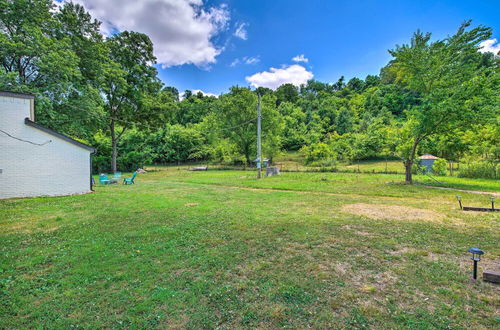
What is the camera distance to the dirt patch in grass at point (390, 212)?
633cm

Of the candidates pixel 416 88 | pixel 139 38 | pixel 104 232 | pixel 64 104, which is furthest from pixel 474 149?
pixel 139 38

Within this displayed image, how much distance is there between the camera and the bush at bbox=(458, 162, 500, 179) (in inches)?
599

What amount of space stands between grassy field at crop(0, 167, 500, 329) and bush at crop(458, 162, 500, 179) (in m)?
13.3

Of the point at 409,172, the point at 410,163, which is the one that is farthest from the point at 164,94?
the point at 409,172

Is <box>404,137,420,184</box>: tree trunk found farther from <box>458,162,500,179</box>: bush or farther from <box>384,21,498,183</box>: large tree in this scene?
<box>458,162,500,179</box>: bush

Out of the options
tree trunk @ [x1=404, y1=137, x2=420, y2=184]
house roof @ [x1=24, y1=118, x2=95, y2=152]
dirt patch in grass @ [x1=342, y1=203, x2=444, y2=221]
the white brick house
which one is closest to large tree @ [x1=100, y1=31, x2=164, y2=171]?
house roof @ [x1=24, y1=118, x2=95, y2=152]

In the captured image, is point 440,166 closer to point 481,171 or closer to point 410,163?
point 481,171

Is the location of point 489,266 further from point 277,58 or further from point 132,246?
point 277,58

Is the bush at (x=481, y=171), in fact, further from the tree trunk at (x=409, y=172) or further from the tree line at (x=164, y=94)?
the tree trunk at (x=409, y=172)

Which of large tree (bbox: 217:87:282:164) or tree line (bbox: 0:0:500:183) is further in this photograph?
large tree (bbox: 217:87:282:164)

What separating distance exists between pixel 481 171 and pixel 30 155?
2676cm

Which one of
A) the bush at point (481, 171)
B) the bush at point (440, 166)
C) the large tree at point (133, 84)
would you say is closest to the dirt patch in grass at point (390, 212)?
the bush at point (481, 171)

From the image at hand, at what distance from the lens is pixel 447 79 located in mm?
12227

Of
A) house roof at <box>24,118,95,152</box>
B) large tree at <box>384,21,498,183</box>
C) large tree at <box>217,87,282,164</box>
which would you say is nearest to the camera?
house roof at <box>24,118,95,152</box>
